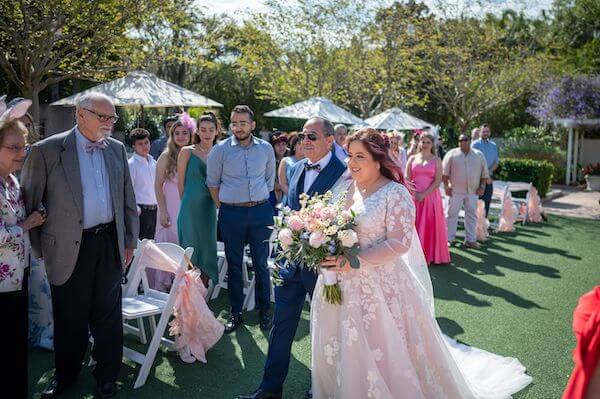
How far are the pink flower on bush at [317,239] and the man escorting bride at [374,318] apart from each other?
0.46ft

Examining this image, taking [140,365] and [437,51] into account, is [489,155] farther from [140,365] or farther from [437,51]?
[437,51]

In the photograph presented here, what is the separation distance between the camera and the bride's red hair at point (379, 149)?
12.1ft

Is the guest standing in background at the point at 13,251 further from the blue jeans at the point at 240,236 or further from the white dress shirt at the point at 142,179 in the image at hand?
the white dress shirt at the point at 142,179

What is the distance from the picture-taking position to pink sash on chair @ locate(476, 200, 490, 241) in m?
11.0

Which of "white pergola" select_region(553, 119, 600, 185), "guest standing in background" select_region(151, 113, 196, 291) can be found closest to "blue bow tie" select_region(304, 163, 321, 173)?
"guest standing in background" select_region(151, 113, 196, 291)

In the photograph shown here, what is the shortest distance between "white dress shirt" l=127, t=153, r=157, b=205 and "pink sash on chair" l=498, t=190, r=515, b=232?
8117 mm

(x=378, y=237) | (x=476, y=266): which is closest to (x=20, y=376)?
(x=378, y=237)

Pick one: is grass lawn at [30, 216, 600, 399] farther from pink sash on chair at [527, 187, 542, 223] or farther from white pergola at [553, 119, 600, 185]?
white pergola at [553, 119, 600, 185]

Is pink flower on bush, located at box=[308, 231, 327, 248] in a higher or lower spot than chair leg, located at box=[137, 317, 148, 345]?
higher

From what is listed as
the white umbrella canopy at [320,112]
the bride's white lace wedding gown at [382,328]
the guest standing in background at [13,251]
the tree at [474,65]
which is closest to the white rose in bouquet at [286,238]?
the bride's white lace wedding gown at [382,328]

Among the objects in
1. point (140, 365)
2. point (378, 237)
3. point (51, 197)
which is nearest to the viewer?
point (378, 237)

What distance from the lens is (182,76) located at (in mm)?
32250

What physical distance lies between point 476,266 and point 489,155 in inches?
170

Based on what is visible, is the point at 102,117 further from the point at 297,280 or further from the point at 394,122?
the point at 394,122
